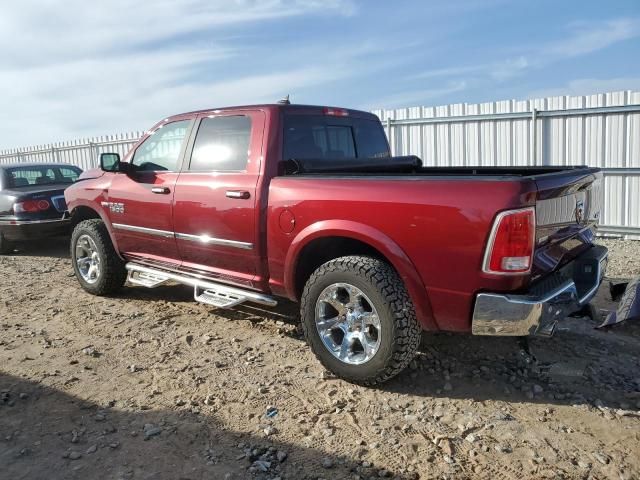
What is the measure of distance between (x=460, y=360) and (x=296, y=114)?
226 centimetres

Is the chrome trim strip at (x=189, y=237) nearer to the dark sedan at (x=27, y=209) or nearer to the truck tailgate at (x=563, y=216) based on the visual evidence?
the truck tailgate at (x=563, y=216)

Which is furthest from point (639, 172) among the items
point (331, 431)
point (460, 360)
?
point (331, 431)

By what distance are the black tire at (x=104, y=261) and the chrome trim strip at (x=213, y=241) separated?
1.32m

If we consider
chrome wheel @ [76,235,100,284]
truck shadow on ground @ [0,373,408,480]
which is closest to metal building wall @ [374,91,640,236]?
chrome wheel @ [76,235,100,284]

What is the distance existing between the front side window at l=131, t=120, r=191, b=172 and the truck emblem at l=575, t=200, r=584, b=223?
3.22 meters

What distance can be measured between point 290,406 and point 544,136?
302 inches

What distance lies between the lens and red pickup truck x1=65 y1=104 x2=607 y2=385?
9.91ft

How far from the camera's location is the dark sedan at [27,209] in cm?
816

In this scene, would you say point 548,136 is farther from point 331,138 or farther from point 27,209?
point 27,209

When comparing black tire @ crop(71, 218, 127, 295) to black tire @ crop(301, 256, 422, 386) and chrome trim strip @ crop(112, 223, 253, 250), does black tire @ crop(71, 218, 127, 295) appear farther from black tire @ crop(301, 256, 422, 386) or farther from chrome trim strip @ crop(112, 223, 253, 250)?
black tire @ crop(301, 256, 422, 386)

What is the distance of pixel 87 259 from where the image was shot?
6035 mm

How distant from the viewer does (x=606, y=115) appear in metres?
8.77

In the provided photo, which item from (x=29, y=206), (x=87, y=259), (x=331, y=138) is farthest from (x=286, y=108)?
(x=29, y=206)

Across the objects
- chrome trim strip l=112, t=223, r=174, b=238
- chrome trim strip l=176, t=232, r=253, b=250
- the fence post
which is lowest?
chrome trim strip l=176, t=232, r=253, b=250
